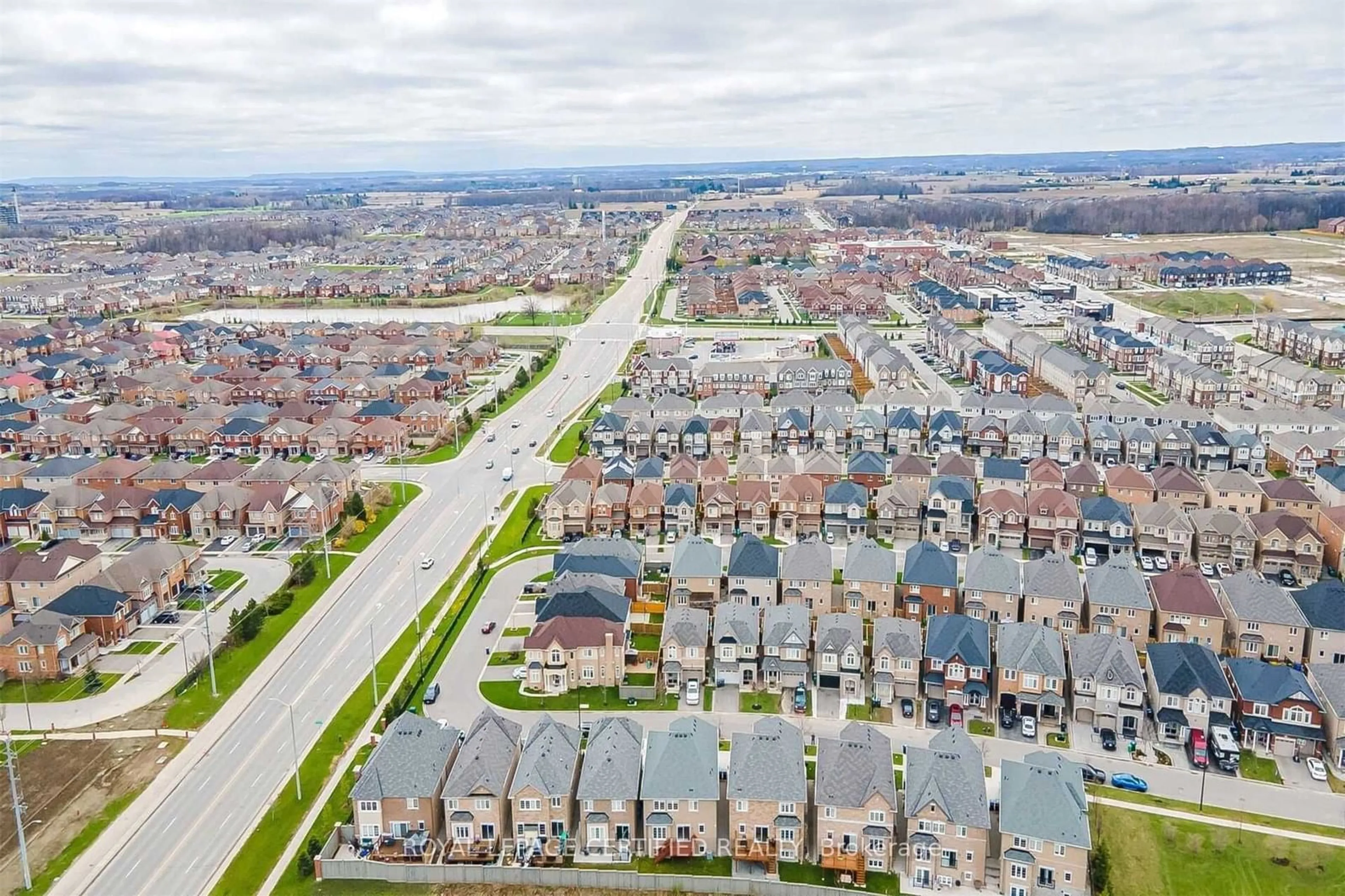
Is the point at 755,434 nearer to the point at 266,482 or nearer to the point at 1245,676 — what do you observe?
the point at 266,482

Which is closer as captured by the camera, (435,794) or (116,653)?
(435,794)

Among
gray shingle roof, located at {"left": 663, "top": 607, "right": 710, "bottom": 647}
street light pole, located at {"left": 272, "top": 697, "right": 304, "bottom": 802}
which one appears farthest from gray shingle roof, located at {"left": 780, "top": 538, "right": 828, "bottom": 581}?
street light pole, located at {"left": 272, "top": 697, "right": 304, "bottom": 802}

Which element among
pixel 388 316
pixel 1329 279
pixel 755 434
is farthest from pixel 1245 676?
pixel 1329 279

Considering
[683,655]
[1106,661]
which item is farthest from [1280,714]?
[683,655]

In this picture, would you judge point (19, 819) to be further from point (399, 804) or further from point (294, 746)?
point (399, 804)

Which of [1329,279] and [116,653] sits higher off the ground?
[1329,279]

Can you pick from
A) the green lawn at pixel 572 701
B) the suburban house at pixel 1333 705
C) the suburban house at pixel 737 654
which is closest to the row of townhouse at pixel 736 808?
the green lawn at pixel 572 701

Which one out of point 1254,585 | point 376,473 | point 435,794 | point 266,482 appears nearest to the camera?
point 435,794
